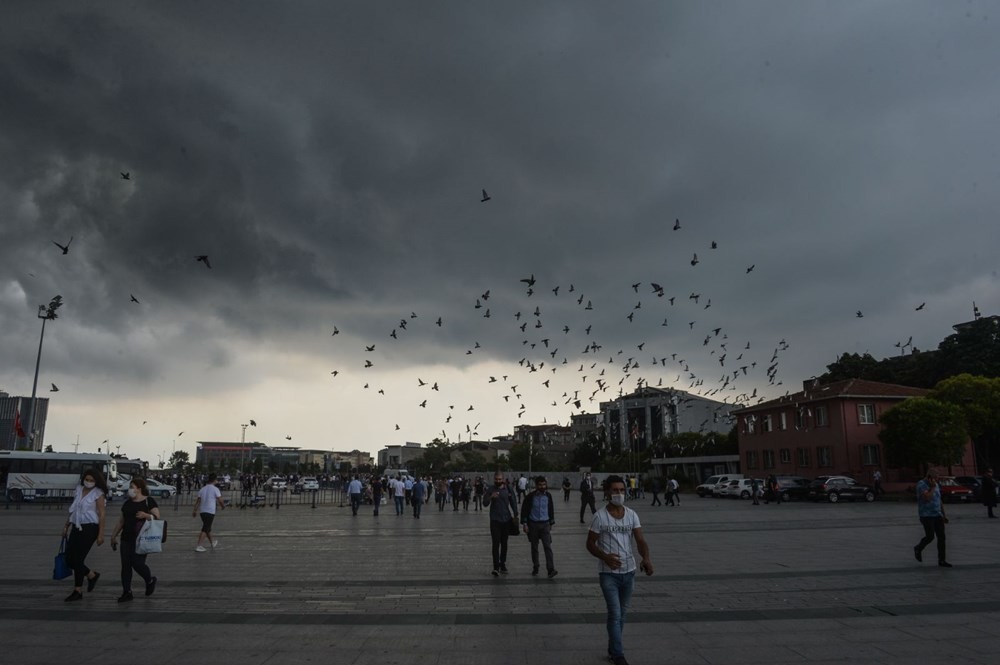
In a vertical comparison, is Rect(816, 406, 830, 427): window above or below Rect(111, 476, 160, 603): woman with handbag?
above

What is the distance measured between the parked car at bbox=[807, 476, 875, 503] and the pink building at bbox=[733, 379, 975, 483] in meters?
9.34

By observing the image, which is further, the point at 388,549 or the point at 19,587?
the point at 388,549

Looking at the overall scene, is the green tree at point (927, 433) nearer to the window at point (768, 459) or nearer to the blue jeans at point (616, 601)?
the window at point (768, 459)

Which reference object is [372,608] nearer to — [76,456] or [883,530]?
[883,530]

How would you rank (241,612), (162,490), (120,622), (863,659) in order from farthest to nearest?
1. (162,490)
2. (241,612)
3. (120,622)
4. (863,659)

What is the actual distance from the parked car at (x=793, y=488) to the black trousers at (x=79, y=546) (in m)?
38.5

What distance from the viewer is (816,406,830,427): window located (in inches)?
1932

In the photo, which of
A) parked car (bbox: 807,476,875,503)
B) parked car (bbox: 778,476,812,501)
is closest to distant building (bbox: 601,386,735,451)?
parked car (bbox: 778,476,812,501)

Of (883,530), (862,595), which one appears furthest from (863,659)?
(883,530)

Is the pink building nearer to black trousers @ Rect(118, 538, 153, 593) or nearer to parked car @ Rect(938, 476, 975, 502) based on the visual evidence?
parked car @ Rect(938, 476, 975, 502)

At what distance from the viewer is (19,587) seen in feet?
32.8

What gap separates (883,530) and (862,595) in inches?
462

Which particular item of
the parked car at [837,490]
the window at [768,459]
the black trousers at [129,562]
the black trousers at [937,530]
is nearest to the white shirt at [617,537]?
the black trousers at [129,562]

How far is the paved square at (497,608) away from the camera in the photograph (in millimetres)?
6383
